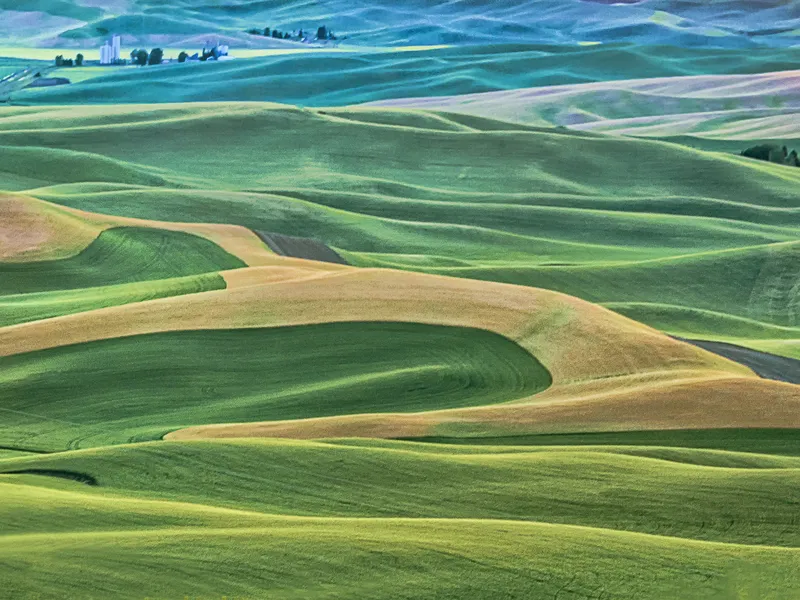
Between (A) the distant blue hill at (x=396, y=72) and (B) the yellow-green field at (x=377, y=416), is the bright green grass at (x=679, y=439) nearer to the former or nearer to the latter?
(B) the yellow-green field at (x=377, y=416)

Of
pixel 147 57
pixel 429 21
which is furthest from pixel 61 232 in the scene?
pixel 429 21

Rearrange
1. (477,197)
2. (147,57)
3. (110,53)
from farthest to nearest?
A: 1. (110,53)
2. (147,57)
3. (477,197)

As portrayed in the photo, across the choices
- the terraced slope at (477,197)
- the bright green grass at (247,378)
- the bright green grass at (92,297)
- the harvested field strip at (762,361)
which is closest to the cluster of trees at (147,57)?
the terraced slope at (477,197)

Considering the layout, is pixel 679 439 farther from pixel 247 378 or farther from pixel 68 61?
pixel 68 61

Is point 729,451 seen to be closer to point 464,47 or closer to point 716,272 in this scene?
point 716,272

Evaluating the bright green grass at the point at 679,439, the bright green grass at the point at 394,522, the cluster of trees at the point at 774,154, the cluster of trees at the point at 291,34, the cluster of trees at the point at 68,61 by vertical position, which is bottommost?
the cluster of trees at the point at 774,154

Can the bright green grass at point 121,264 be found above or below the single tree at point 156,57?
below
